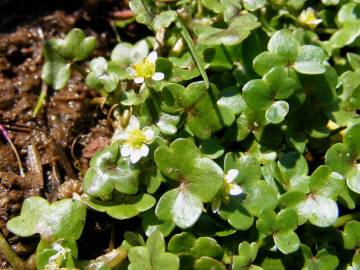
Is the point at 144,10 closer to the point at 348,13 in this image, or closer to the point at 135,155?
the point at 135,155

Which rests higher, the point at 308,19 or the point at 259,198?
the point at 308,19

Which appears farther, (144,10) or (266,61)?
(144,10)

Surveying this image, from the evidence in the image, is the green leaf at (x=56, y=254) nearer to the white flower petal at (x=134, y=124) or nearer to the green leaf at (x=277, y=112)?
the white flower petal at (x=134, y=124)

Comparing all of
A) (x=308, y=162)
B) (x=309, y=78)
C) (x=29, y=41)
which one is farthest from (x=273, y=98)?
(x=29, y=41)

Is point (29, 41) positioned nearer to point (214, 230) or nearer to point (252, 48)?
point (252, 48)

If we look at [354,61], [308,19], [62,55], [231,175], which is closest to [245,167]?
[231,175]

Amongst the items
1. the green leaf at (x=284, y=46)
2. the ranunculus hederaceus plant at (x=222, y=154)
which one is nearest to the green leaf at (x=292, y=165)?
the ranunculus hederaceus plant at (x=222, y=154)
